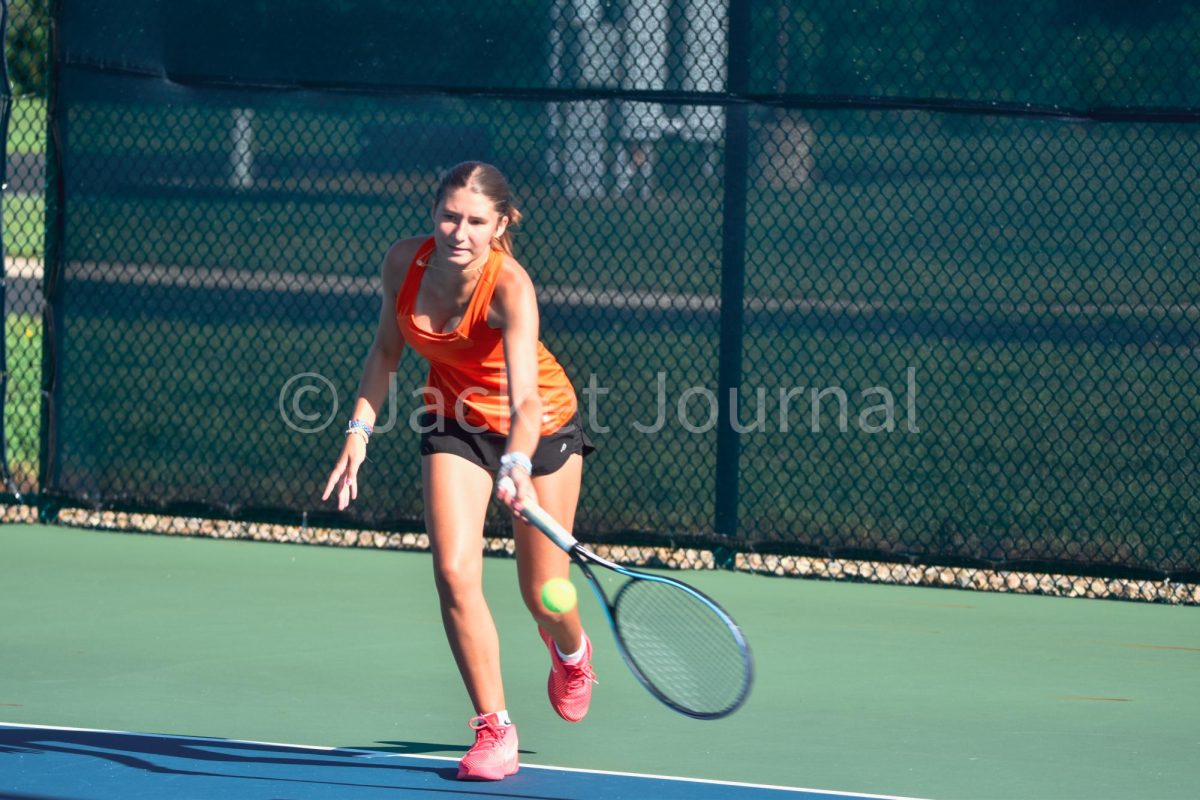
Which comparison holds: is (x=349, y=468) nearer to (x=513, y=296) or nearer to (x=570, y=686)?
(x=513, y=296)

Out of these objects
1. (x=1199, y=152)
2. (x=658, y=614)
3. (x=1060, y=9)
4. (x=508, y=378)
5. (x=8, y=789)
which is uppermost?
(x=1060, y=9)

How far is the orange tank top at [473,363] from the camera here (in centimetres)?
467

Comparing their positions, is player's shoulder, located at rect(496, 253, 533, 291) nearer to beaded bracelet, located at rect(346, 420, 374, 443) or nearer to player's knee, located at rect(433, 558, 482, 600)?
beaded bracelet, located at rect(346, 420, 374, 443)

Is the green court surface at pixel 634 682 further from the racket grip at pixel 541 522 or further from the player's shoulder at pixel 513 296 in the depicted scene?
the player's shoulder at pixel 513 296

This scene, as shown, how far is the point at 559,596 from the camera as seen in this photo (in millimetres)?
4605

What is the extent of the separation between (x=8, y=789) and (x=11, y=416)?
4607mm

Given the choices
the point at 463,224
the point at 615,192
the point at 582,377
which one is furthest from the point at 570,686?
the point at 615,192

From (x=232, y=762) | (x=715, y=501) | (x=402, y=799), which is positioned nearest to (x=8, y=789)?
(x=232, y=762)

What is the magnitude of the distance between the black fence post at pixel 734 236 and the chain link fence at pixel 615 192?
11 millimetres

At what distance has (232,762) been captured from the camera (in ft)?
15.3

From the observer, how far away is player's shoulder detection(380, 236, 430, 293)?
478 centimetres

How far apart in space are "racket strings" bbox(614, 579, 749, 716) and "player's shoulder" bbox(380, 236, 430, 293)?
956 millimetres

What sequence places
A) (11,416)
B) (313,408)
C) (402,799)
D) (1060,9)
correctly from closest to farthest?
1. (402,799)
2. (1060,9)
3. (313,408)
4. (11,416)

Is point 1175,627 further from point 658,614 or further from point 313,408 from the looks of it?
point 313,408
